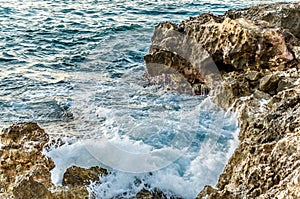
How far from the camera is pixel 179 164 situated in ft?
16.5

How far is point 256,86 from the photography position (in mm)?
6020

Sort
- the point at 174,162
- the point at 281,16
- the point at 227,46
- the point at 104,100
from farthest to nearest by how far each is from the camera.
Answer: the point at 281,16 → the point at 104,100 → the point at 227,46 → the point at 174,162

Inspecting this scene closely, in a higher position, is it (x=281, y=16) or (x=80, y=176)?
(x=281, y=16)

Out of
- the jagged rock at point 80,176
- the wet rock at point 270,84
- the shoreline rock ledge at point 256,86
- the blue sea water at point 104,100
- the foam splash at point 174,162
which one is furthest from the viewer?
the wet rock at point 270,84

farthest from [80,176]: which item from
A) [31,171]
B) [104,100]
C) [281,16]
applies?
[281,16]

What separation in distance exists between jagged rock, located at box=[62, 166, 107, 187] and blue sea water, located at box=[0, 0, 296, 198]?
0.36ft

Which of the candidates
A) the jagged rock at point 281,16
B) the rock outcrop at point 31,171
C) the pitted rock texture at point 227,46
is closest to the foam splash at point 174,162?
the rock outcrop at point 31,171

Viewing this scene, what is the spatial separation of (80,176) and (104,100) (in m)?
3.35

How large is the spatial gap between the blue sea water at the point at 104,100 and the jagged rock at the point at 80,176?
11 cm

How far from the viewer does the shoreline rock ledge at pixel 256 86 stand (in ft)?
11.7

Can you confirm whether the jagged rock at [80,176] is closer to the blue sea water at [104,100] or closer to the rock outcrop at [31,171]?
the rock outcrop at [31,171]

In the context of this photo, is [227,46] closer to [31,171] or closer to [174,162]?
[174,162]

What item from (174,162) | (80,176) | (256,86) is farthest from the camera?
(256,86)

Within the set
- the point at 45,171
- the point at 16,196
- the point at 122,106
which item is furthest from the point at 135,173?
the point at 122,106
